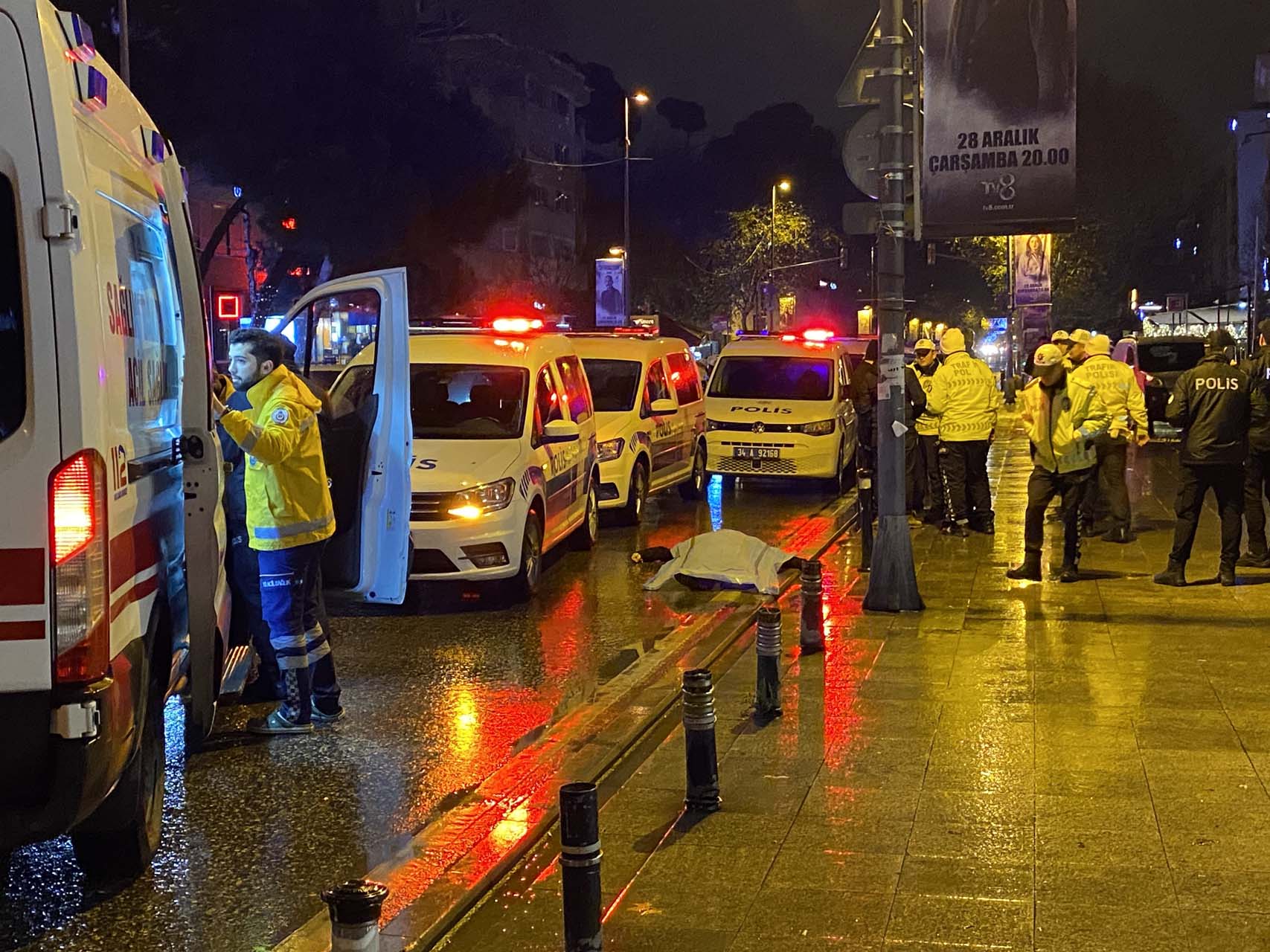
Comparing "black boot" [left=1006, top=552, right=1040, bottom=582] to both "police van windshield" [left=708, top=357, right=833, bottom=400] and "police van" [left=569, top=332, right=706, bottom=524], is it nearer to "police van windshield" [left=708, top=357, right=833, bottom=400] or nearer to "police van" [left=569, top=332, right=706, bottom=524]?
"police van" [left=569, top=332, right=706, bottom=524]

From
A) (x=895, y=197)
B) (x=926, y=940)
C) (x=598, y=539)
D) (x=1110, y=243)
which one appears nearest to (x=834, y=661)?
(x=895, y=197)

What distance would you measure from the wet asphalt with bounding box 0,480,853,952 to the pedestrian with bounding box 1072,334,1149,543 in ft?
13.4

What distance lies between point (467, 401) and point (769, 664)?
5208mm

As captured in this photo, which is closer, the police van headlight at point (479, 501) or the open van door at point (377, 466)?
the open van door at point (377, 466)

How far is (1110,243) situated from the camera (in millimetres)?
43344

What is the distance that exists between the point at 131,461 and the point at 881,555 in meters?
6.44

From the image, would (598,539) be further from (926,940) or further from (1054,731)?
(926,940)

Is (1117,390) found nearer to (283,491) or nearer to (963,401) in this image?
(963,401)

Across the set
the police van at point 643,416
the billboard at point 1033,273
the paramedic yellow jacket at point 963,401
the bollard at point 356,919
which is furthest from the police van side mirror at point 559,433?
the billboard at point 1033,273

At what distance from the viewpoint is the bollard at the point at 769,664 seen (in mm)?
7211

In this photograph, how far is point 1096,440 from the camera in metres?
11.7

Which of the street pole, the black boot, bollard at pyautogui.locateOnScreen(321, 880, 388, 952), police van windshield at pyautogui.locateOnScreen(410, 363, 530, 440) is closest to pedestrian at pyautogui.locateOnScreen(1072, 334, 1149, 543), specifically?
the black boot

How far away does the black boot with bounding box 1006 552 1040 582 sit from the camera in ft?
38.3

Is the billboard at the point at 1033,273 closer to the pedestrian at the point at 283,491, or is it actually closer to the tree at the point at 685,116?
the pedestrian at the point at 283,491
